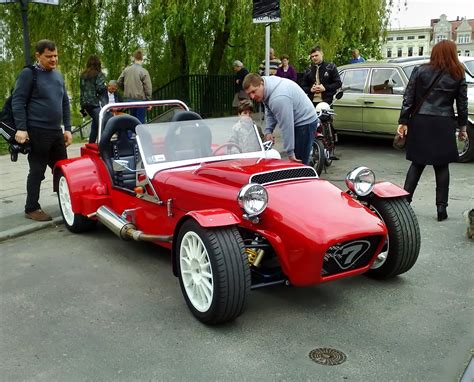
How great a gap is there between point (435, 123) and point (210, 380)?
4101 millimetres

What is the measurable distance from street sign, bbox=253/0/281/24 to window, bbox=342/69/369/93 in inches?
128

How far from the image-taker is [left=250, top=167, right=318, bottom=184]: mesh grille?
13.1 ft

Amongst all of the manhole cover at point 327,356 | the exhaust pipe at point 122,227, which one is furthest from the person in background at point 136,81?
the manhole cover at point 327,356

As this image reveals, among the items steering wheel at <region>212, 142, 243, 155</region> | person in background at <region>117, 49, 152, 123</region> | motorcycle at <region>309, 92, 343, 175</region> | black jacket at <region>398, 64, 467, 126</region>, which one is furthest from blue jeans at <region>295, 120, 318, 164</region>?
person in background at <region>117, 49, 152, 123</region>

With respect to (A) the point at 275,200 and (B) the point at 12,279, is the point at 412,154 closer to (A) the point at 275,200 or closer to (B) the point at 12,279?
(A) the point at 275,200

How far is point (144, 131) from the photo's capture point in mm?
4898

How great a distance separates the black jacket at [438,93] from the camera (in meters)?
5.79

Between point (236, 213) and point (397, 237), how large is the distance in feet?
4.10

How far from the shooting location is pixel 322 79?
955 centimetres

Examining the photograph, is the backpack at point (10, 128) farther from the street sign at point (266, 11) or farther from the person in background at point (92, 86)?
the person in background at point (92, 86)

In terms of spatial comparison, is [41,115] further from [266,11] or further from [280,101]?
[266,11]

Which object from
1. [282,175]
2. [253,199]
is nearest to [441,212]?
[282,175]

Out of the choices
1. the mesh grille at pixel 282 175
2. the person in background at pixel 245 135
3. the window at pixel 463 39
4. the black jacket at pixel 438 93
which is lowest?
the mesh grille at pixel 282 175

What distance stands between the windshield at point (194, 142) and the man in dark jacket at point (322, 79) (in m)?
4.82
